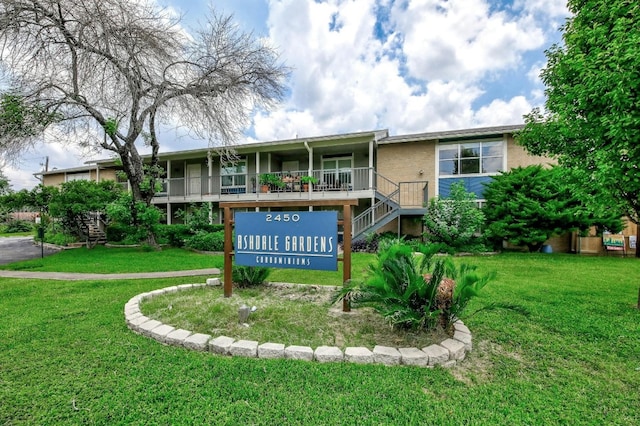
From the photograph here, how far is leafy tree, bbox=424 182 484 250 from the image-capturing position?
1055cm

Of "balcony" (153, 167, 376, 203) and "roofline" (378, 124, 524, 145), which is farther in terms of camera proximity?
"balcony" (153, 167, 376, 203)

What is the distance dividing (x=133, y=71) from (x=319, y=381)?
12.3 metres

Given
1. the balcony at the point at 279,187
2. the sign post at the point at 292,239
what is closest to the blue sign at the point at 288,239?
the sign post at the point at 292,239

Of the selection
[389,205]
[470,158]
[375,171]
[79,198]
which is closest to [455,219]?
[389,205]

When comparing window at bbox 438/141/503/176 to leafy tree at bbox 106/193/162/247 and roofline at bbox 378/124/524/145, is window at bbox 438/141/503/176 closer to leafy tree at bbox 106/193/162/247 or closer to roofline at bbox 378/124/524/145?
roofline at bbox 378/124/524/145

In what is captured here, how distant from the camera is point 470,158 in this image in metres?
12.8

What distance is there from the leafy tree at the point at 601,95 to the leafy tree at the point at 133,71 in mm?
9979

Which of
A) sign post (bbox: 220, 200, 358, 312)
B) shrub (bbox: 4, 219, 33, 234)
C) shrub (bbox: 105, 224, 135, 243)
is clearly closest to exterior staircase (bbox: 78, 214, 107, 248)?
shrub (bbox: 105, 224, 135, 243)

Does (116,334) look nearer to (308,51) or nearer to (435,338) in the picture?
(435,338)

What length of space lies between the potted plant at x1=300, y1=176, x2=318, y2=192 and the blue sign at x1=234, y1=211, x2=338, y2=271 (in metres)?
9.03

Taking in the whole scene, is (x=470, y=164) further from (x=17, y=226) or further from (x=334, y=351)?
(x=17, y=226)

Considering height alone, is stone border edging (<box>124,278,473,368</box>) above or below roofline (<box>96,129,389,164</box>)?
below

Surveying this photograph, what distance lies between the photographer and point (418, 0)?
899 centimetres

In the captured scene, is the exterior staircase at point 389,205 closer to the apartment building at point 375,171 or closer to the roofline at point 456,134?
the apartment building at point 375,171
